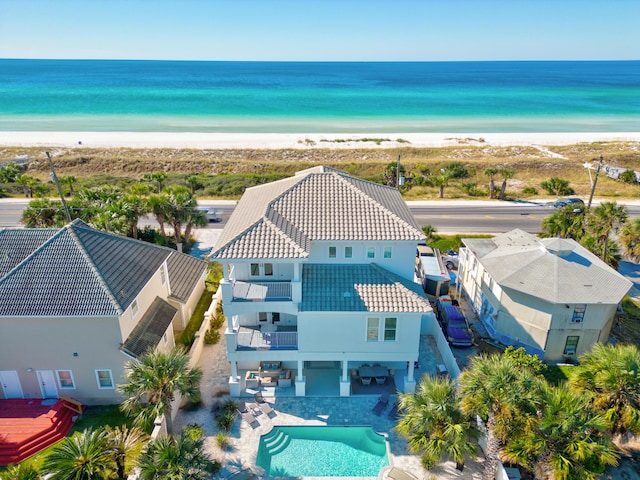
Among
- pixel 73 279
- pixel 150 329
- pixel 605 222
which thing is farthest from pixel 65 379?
pixel 605 222

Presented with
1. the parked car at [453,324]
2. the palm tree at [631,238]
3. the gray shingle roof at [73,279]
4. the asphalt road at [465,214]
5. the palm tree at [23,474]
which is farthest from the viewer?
the asphalt road at [465,214]

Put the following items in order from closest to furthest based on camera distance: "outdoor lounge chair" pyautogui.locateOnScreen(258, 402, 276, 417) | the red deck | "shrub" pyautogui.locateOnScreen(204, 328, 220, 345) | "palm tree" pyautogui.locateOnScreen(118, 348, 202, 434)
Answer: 1. "palm tree" pyautogui.locateOnScreen(118, 348, 202, 434)
2. the red deck
3. "outdoor lounge chair" pyautogui.locateOnScreen(258, 402, 276, 417)
4. "shrub" pyautogui.locateOnScreen(204, 328, 220, 345)

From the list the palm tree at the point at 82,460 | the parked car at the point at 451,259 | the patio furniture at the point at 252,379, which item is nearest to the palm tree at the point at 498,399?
the patio furniture at the point at 252,379

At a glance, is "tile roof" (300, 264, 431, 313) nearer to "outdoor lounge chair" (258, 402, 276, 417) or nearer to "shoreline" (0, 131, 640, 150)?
"outdoor lounge chair" (258, 402, 276, 417)

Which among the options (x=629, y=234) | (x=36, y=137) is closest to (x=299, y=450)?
(x=629, y=234)

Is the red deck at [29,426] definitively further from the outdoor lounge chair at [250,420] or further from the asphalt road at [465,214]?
the asphalt road at [465,214]

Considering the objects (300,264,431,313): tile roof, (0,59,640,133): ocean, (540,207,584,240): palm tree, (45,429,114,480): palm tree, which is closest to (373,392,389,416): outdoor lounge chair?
(300,264,431,313): tile roof
